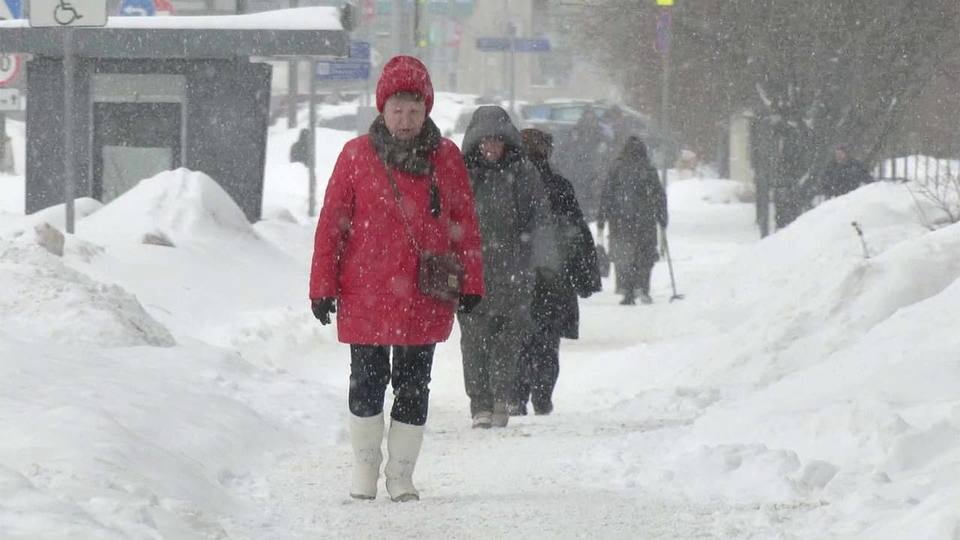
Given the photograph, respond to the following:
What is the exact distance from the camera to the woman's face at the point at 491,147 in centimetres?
962

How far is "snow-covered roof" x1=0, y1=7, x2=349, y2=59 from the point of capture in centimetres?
2189

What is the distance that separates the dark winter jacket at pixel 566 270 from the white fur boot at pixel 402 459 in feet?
12.7

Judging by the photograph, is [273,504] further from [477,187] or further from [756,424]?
[477,187]

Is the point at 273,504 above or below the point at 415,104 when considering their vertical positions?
below

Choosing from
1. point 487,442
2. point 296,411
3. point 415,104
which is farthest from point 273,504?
point 296,411

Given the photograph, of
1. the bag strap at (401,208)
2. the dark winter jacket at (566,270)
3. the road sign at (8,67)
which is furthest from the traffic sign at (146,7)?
the bag strap at (401,208)

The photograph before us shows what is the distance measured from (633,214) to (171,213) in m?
4.74

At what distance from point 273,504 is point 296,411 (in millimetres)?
2880

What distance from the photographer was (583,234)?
11.0 m

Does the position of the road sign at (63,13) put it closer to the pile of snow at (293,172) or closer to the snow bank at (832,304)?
the snow bank at (832,304)

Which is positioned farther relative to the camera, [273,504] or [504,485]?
[504,485]

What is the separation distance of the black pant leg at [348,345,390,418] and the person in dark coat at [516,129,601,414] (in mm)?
3889

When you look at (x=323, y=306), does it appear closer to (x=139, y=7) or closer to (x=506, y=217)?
(x=506, y=217)

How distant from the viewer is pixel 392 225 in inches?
266
